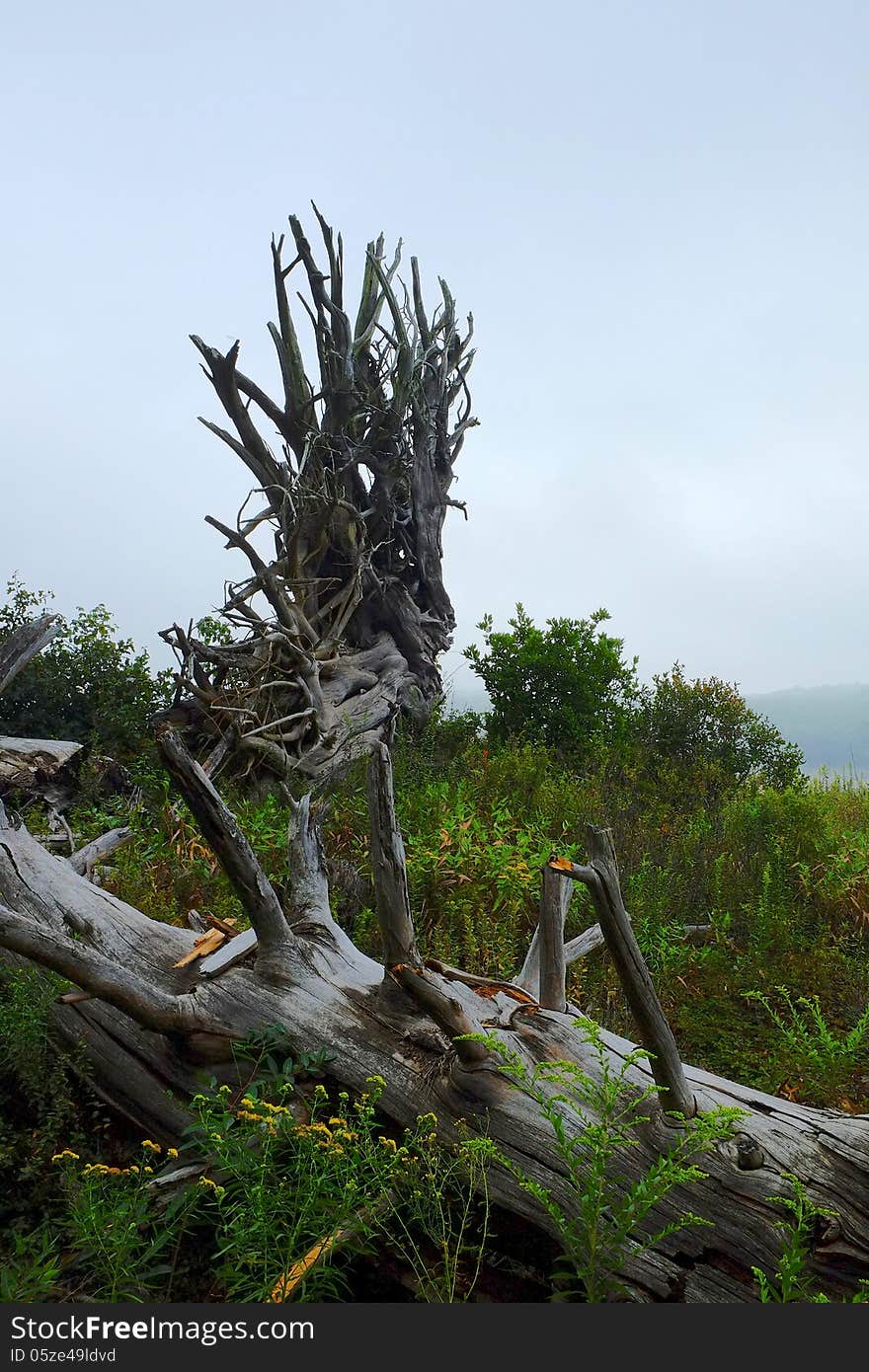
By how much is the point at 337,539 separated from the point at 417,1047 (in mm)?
9177

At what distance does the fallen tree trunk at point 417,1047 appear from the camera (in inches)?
98.8

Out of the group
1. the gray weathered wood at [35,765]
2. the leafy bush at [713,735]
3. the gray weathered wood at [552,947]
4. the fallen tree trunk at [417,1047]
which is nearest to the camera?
the fallen tree trunk at [417,1047]

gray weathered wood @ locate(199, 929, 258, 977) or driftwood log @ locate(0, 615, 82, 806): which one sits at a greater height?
driftwood log @ locate(0, 615, 82, 806)

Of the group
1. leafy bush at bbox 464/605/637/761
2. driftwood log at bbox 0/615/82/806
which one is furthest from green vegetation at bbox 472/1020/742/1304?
leafy bush at bbox 464/605/637/761

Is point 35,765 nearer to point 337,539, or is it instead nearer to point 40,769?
point 40,769

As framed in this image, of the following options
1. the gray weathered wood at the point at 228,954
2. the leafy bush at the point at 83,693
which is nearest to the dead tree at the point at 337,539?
the leafy bush at the point at 83,693

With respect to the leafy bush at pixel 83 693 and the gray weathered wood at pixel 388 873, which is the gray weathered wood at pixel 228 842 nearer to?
the gray weathered wood at pixel 388 873

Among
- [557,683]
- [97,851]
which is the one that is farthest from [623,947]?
[557,683]

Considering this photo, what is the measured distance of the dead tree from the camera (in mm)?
9000

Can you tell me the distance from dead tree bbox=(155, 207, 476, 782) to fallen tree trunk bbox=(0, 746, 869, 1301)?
16.5ft

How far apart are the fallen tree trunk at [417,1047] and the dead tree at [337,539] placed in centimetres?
502

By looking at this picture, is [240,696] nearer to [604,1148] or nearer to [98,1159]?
[98,1159]

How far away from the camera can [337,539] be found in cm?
1152

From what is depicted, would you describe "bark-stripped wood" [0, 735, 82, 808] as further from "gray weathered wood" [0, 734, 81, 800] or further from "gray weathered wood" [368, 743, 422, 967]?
"gray weathered wood" [368, 743, 422, 967]
